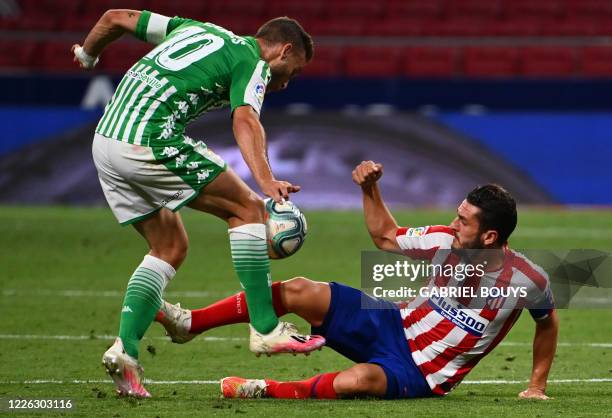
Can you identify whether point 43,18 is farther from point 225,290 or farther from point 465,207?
point 465,207

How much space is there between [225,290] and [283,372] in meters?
3.25

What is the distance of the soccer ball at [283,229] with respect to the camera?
548 cm

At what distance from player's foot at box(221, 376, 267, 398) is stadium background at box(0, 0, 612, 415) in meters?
0.20

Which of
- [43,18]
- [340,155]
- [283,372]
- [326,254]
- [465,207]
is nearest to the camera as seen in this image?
[465,207]

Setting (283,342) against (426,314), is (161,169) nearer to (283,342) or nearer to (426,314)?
(283,342)

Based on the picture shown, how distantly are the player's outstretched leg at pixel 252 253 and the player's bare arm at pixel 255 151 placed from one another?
0.26m

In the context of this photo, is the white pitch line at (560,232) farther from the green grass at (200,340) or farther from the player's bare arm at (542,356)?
the player's bare arm at (542,356)

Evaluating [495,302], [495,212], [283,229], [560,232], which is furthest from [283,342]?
[560,232]

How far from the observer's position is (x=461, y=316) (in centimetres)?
543

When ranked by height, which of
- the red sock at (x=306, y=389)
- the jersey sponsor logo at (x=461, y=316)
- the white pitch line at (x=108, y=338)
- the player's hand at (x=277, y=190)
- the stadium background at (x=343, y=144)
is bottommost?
the stadium background at (x=343, y=144)

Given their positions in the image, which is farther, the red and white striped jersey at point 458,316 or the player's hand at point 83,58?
the player's hand at point 83,58

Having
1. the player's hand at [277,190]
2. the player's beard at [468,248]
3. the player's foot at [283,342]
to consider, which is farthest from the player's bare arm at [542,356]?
the player's hand at [277,190]

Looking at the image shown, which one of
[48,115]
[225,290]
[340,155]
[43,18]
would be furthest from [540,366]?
[43,18]

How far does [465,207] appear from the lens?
Result: 5.38 m
